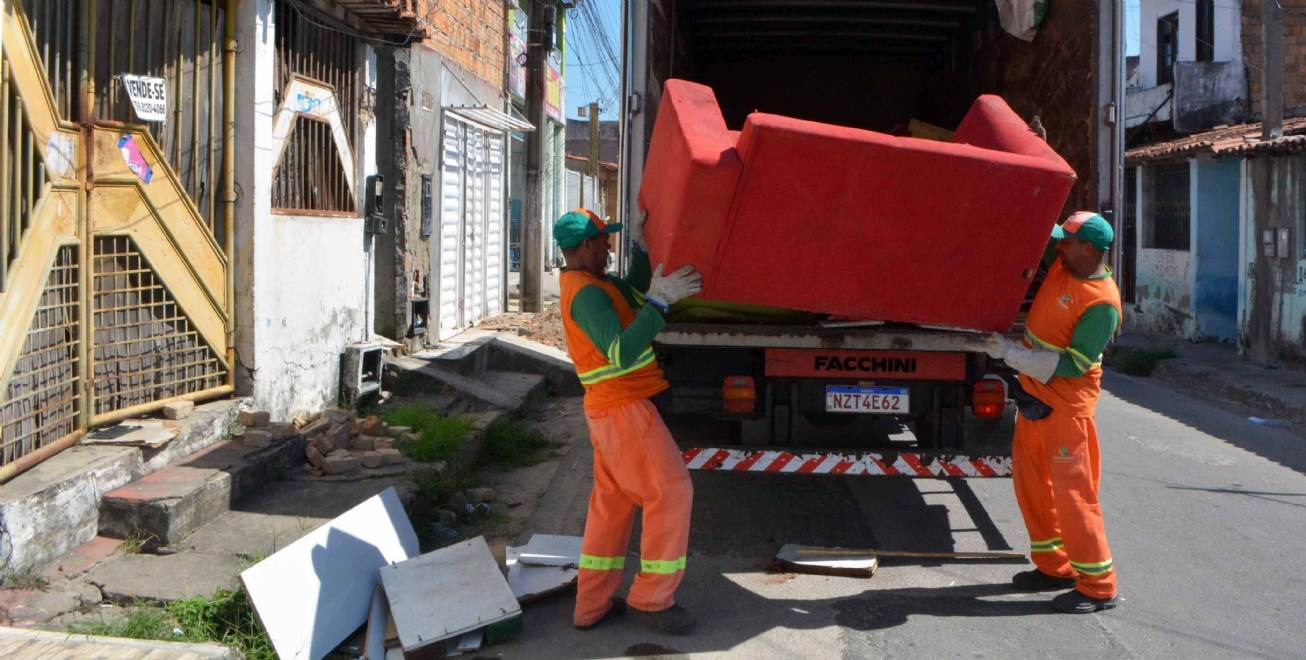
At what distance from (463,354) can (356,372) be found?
1.67 m

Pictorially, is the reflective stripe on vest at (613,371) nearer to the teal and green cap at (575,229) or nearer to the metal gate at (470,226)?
the teal and green cap at (575,229)

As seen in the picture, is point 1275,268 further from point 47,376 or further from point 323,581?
point 47,376

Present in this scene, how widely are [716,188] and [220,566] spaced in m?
2.52

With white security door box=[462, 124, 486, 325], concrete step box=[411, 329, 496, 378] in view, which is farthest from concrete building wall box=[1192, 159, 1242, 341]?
concrete step box=[411, 329, 496, 378]

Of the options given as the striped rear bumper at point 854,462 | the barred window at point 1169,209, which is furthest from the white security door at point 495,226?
the barred window at point 1169,209

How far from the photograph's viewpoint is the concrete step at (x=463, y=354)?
9.21m

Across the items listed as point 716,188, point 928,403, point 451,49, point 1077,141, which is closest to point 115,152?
point 716,188

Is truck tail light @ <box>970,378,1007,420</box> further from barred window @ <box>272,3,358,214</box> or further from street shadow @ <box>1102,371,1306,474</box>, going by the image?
barred window @ <box>272,3,358,214</box>

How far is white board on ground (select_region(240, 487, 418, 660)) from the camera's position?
388 centimetres

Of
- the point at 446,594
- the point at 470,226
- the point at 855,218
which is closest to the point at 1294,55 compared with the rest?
the point at 470,226

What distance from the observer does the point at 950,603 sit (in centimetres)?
459

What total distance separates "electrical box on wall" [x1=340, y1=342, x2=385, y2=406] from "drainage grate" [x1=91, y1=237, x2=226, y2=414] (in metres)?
1.79

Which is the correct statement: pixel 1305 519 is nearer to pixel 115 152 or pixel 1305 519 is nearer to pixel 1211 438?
pixel 1211 438

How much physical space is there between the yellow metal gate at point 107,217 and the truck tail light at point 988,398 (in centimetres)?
407
